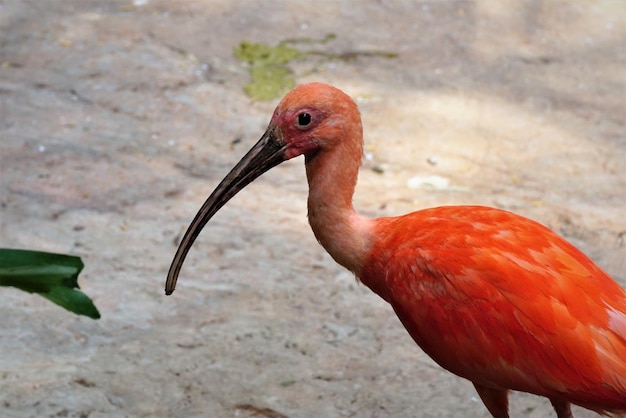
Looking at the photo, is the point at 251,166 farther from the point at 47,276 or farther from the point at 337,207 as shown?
the point at 47,276

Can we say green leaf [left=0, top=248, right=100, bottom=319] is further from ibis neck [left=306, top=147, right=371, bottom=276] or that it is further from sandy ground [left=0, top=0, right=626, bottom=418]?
ibis neck [left=306, top=147, right=371, bottom=276]

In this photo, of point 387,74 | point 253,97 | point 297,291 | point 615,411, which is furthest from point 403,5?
point 615,411

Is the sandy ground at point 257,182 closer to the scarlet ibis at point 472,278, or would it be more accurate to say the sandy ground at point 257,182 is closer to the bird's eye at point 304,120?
the scarlet ibis at point 472,278

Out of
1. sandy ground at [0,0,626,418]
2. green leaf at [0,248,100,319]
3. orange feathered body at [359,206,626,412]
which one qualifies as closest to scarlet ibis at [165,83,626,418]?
orange feathered body at [359,206,626,412]

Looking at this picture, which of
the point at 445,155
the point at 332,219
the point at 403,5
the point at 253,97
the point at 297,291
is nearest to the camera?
the point at 332,219

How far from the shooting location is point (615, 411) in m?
2.94

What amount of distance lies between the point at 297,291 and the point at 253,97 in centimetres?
203

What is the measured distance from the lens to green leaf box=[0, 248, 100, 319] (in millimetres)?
3121

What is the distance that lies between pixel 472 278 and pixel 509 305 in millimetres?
141

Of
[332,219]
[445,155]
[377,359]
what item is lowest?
[377,359]

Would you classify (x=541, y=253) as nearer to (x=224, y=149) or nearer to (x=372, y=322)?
(x=372, y=322)

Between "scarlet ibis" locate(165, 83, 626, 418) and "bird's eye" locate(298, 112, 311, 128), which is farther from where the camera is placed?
"bird's eye" locate(298, 112, 311, 128)

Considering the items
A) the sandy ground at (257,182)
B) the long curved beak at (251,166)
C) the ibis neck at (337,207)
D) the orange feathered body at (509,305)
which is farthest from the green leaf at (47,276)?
the orange feathered body at (509,305)

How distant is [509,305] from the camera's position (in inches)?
117
